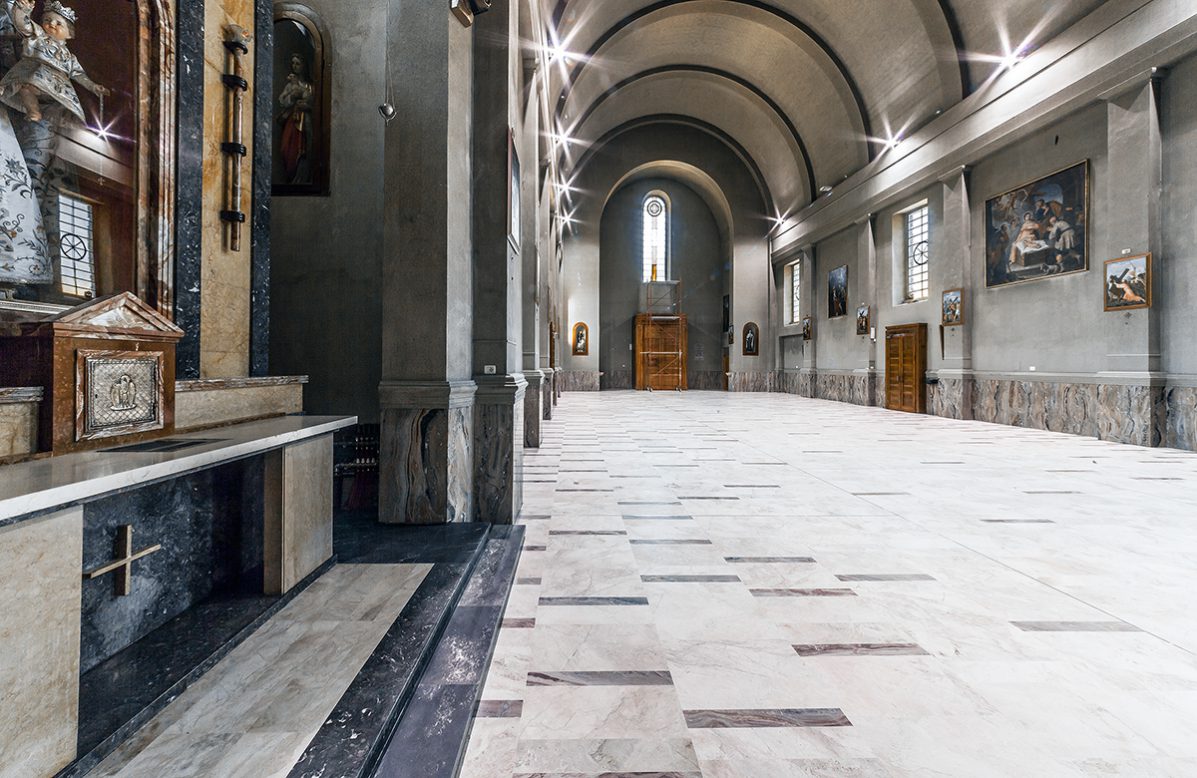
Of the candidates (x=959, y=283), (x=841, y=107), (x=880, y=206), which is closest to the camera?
(x=959, y=283)

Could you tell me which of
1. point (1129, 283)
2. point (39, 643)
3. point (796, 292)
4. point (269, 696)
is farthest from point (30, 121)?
point (796, 292)

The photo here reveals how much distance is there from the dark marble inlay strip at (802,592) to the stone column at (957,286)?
445 inches

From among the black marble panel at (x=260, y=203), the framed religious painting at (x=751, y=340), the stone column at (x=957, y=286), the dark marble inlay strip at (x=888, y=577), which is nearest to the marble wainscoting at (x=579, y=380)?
the framed religious painting at (x=751, y=340)

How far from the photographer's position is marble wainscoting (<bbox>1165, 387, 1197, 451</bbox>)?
7.52m

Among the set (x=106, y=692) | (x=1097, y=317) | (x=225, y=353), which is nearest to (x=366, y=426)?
(x=225, y=353)

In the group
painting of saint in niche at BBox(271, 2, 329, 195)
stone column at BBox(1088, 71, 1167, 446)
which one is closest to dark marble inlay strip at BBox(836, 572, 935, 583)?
painting of saint in niche at BBox(271, 2, 329, 195)

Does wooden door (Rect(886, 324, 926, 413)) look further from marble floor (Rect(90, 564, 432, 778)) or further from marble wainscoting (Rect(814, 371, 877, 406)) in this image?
marble floor (Rect(90, 564, 432, 778))

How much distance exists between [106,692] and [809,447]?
740 cm

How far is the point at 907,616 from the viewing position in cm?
245

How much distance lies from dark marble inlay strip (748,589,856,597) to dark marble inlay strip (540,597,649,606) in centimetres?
57

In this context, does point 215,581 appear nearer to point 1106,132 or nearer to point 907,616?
point 907,616

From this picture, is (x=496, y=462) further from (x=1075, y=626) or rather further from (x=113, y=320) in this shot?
(x=1075, y=626)

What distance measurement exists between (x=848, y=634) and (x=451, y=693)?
1.58 metres

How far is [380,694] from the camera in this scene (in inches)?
71.3
